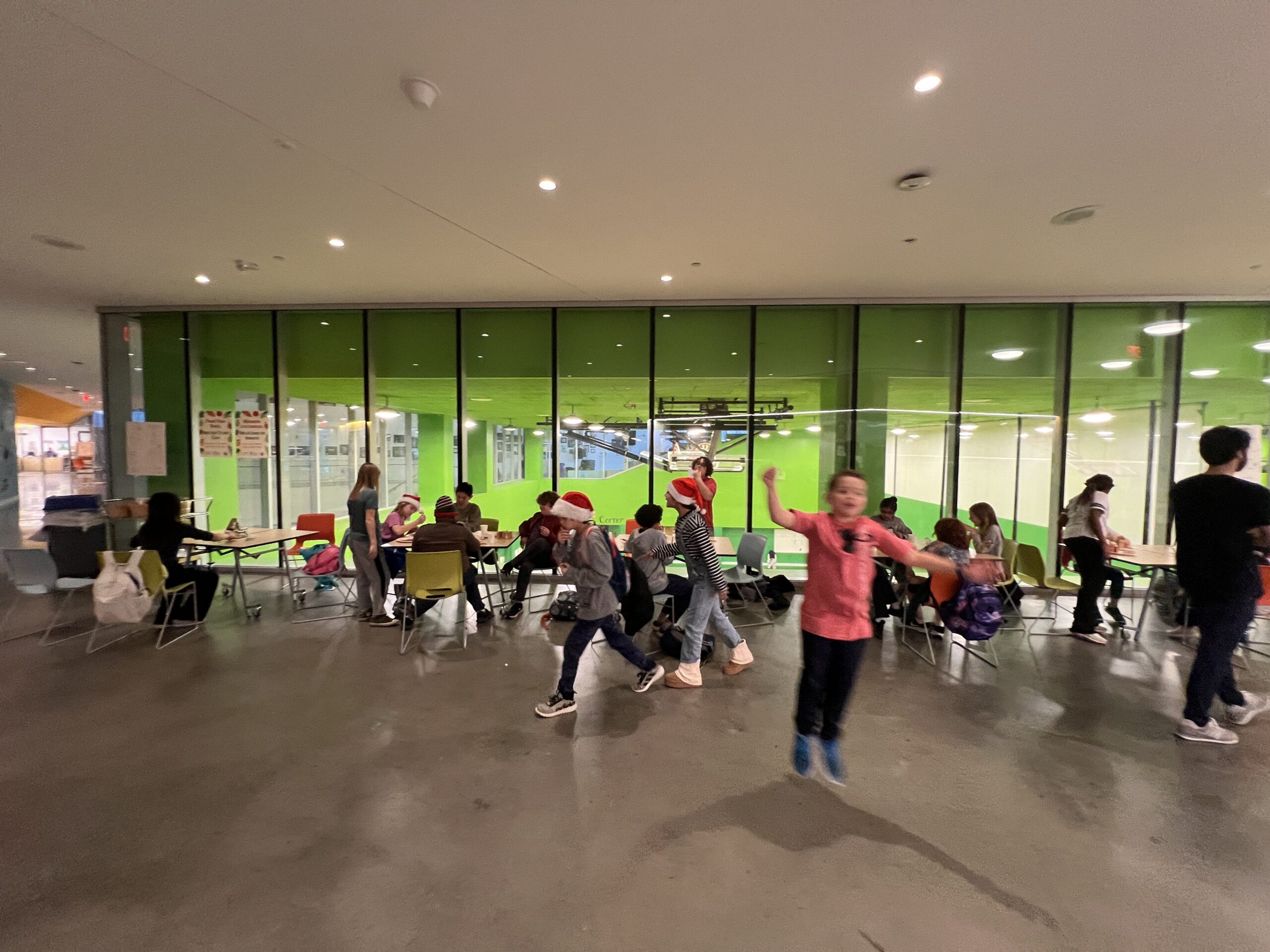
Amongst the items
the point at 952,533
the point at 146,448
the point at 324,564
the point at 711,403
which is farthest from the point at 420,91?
the point at 146,448

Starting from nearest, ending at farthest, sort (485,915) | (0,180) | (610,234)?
(485,915), (0,180), (610,234)

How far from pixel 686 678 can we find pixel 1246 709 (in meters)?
3.74

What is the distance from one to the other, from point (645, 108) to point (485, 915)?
3.96m

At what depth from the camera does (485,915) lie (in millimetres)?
1987

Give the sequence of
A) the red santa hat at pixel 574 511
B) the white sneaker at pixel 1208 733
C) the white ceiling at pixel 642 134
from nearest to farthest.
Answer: the white ceiling at pixel 642 134 → the white sneaker at pixel 1208 733 → the red santa hat at pixel 574 511

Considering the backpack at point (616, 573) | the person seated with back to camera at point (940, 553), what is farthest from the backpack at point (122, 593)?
the person seated with back to camera at point (940, 553)

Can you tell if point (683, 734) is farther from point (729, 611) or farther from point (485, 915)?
point (729, 611)

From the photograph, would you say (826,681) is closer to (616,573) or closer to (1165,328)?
(616,573)

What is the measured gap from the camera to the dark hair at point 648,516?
4012 millimetres

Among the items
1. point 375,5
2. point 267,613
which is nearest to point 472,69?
point 375,5

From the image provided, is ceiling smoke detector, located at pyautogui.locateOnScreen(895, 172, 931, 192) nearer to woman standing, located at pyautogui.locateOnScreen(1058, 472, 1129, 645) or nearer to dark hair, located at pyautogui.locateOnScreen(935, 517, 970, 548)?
dark hair, located at pyautogui.locateOnScreen(935, 517, 970, 548)

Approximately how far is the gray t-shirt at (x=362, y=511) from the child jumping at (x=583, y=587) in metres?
2.59

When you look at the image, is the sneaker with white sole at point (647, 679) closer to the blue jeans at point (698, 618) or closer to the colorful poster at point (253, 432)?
the blue jeans at point (698, 618)

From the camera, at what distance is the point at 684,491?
3.99m
